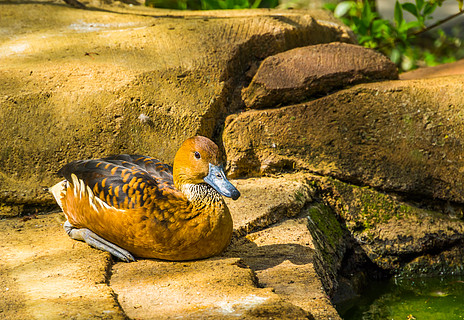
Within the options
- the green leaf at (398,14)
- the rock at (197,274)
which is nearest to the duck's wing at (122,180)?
the rock at (197,274)

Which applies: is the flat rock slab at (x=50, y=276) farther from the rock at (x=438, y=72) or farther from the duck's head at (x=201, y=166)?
the rock at (x=438, y=72)

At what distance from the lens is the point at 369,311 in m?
3.59

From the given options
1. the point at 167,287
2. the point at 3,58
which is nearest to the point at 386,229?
the point at 167,287

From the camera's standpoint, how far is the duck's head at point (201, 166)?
3.06 m

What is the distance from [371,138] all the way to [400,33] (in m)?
2.94

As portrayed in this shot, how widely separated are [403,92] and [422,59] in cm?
495

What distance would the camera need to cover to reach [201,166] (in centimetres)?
309

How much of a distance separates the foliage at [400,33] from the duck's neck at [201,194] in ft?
13.8

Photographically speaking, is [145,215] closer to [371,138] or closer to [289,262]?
[289,262]

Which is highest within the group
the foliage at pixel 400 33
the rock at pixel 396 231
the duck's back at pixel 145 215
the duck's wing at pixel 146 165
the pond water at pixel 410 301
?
the foliage at pixel 400 33

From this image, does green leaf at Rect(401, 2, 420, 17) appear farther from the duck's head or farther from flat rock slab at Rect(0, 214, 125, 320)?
flat rock slab at Rect(0, 214, 125, 320)

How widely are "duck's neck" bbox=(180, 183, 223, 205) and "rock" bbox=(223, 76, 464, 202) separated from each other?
50.5 inches

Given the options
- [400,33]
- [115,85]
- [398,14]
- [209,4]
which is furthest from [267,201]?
[400,33]

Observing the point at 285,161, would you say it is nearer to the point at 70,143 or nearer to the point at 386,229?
the point at 386,229
